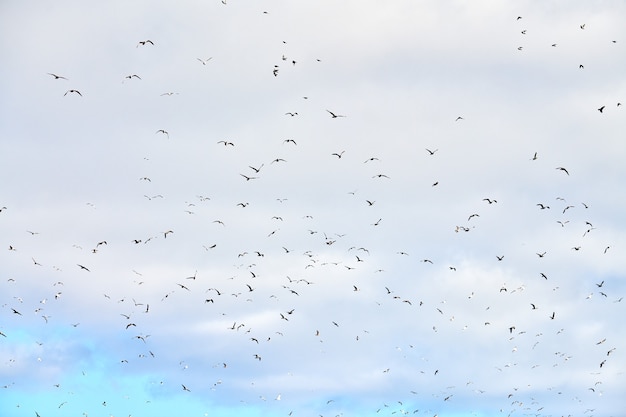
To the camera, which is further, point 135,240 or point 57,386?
point 57,386

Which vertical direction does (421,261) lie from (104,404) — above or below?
above

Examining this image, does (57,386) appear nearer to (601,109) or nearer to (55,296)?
(55,296)

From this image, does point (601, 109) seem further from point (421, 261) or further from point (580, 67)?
point (421, 261)

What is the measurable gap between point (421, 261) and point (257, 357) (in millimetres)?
23654

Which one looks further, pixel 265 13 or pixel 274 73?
pixel 274 73

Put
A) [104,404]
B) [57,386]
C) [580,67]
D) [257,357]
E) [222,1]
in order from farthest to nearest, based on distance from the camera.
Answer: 1. [57,386]
2. [104,404]
3. [257,357]
4. [580,67]
5. [222,1]

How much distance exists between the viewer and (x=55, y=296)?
326 ft

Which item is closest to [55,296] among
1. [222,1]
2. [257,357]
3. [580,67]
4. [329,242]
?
[257,357]

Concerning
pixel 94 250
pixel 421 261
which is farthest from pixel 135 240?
pixel 421 261

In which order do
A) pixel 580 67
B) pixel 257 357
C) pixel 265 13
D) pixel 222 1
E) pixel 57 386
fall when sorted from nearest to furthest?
pixel 265 13 < pixel 222 1 < pixel 580 67 < pixel 257 357 < pixel 57 386

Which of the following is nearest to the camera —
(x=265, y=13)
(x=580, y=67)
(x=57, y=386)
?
(x=265, y=13)

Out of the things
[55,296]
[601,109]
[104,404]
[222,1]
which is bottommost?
[104,404]

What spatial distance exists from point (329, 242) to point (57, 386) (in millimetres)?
40047

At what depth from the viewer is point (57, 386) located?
366 feet
